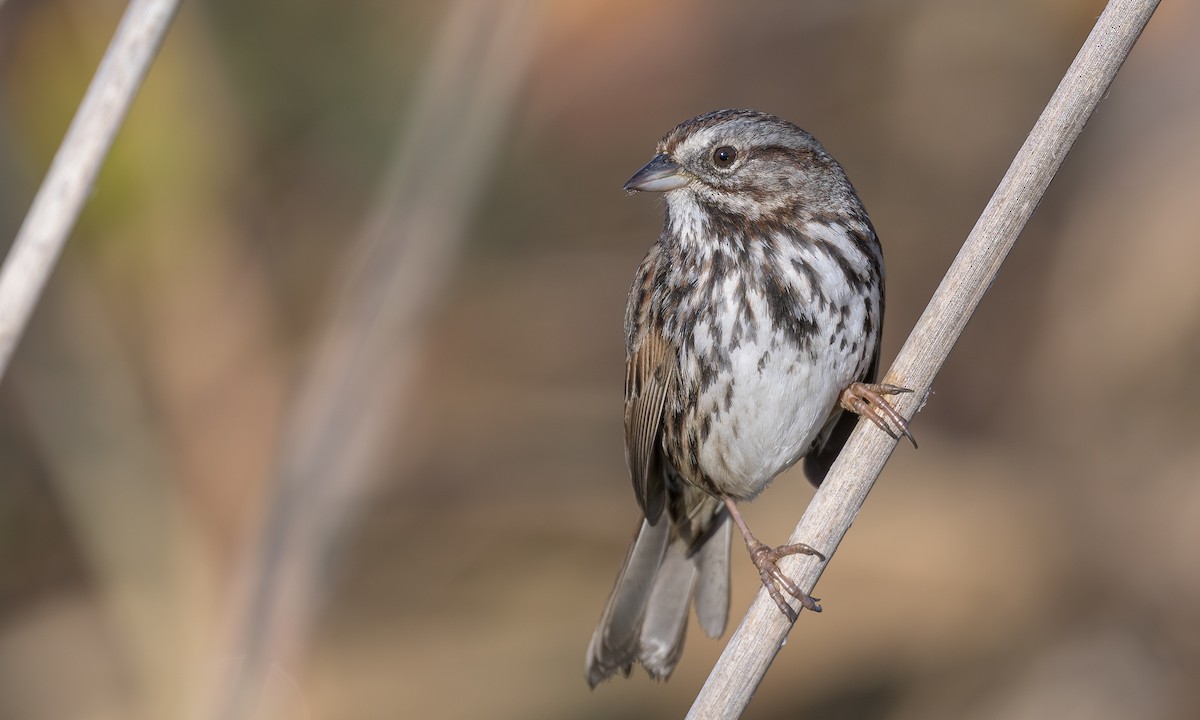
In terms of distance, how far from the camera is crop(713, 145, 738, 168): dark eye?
2.89 metres

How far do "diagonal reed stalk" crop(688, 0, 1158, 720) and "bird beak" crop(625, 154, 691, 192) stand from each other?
68 centimetres

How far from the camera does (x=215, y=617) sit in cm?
398

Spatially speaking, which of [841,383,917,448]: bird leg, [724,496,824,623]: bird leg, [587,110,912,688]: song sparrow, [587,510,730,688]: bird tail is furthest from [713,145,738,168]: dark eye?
[587,510,730,688]: bird tail

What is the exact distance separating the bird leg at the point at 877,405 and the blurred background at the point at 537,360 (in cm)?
139

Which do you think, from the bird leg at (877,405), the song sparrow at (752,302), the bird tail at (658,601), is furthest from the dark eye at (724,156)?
the bird tail at (658,601)

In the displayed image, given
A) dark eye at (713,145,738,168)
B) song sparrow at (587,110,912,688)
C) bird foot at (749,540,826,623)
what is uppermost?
dark eye at (713,145,738,168)

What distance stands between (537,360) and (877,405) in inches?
113

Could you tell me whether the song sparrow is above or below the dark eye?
below

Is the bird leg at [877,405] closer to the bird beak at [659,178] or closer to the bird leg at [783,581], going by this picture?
the bird leg at [783,581]

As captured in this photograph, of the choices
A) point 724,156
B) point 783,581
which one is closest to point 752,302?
point 724,156

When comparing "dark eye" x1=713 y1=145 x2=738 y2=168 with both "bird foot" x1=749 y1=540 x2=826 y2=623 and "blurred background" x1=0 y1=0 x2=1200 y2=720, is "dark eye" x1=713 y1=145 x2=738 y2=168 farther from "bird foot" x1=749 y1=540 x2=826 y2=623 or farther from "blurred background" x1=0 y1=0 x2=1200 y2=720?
"blurred background" x1=0 y1=0 x2=1200 y2=720

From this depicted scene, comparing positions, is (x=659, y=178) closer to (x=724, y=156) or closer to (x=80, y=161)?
(x=724, y=156)

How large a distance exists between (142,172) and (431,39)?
1196 millimetres

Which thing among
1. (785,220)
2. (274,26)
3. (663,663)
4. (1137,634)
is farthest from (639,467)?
(274,26)
